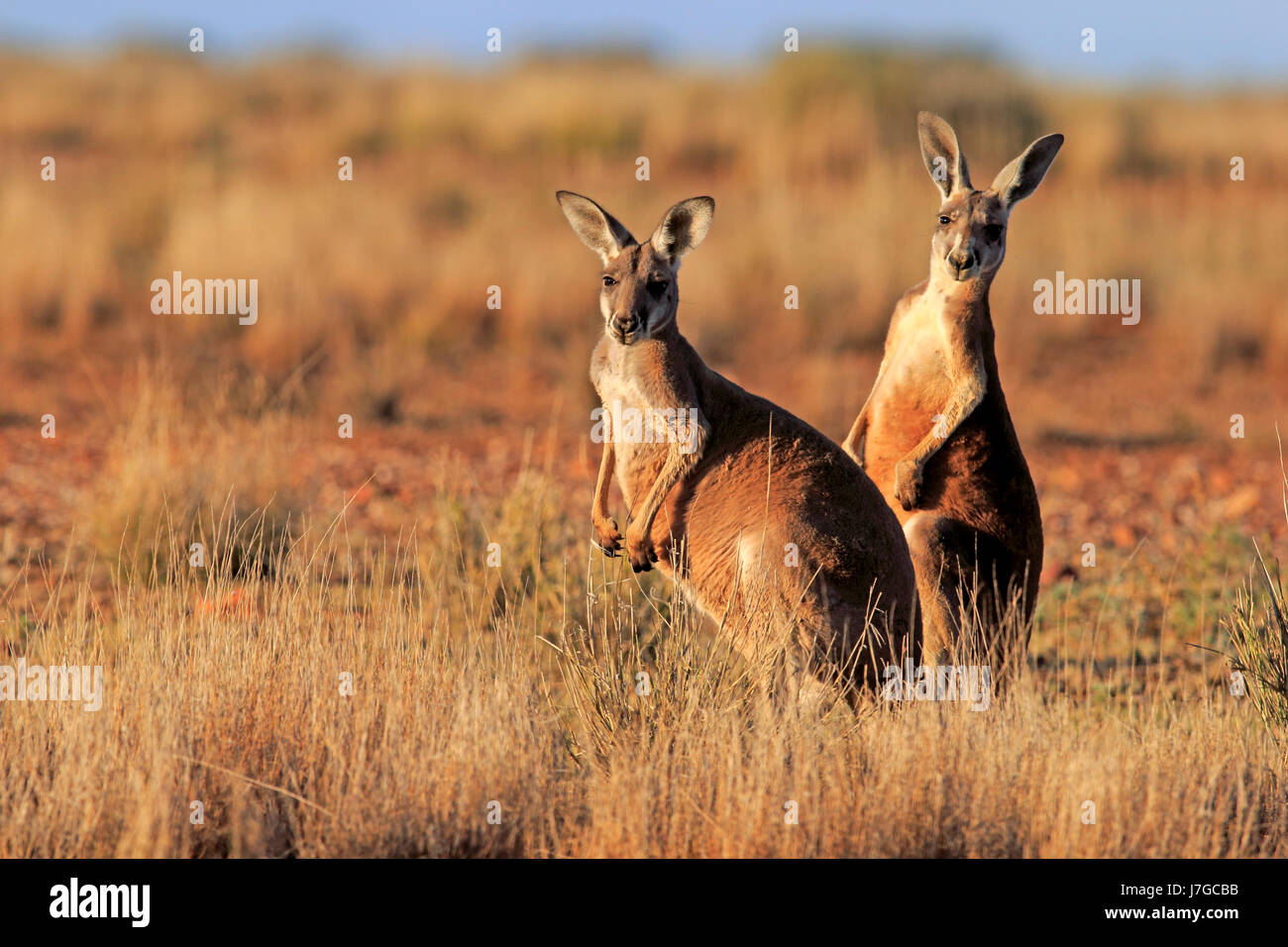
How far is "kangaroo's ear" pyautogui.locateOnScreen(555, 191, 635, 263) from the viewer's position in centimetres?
416

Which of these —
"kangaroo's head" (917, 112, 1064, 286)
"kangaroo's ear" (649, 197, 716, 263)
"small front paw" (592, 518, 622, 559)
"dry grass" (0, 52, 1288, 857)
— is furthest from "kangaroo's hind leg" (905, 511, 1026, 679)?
"kangaroo's ear" (649, 197, 716, 263)

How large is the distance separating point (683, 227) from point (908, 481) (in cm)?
115

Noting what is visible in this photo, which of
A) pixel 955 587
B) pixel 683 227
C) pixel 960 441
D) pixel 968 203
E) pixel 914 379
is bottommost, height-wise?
pixel 955 587

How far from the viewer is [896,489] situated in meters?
4.63

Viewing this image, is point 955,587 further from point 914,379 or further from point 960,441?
point 914,379

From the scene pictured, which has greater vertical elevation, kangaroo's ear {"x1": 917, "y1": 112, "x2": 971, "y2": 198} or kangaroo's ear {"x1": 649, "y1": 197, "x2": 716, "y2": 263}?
kangaroo's ear {"x1": 917, "y1": 112, "x2": 971, "y2": 198}

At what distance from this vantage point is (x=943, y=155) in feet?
15.3

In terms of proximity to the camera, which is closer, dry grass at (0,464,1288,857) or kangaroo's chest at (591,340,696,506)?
dry grass at (0,464,1288,857)

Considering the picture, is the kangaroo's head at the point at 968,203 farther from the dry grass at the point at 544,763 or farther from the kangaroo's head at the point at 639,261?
the dry grass at the point at 544,763

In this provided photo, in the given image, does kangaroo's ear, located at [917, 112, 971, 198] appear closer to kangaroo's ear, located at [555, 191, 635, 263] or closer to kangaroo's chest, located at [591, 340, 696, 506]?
kangaroo's ear, located at [555, 191, 635, 263]

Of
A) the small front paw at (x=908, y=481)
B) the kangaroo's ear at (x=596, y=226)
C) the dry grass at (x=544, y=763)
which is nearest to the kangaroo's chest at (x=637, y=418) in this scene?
the kangaroo's ear at (x=596, y=226)

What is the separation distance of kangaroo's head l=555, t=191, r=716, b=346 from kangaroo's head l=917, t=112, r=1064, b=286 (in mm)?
824

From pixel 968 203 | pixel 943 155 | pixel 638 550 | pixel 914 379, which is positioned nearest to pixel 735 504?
pixel 638 550
